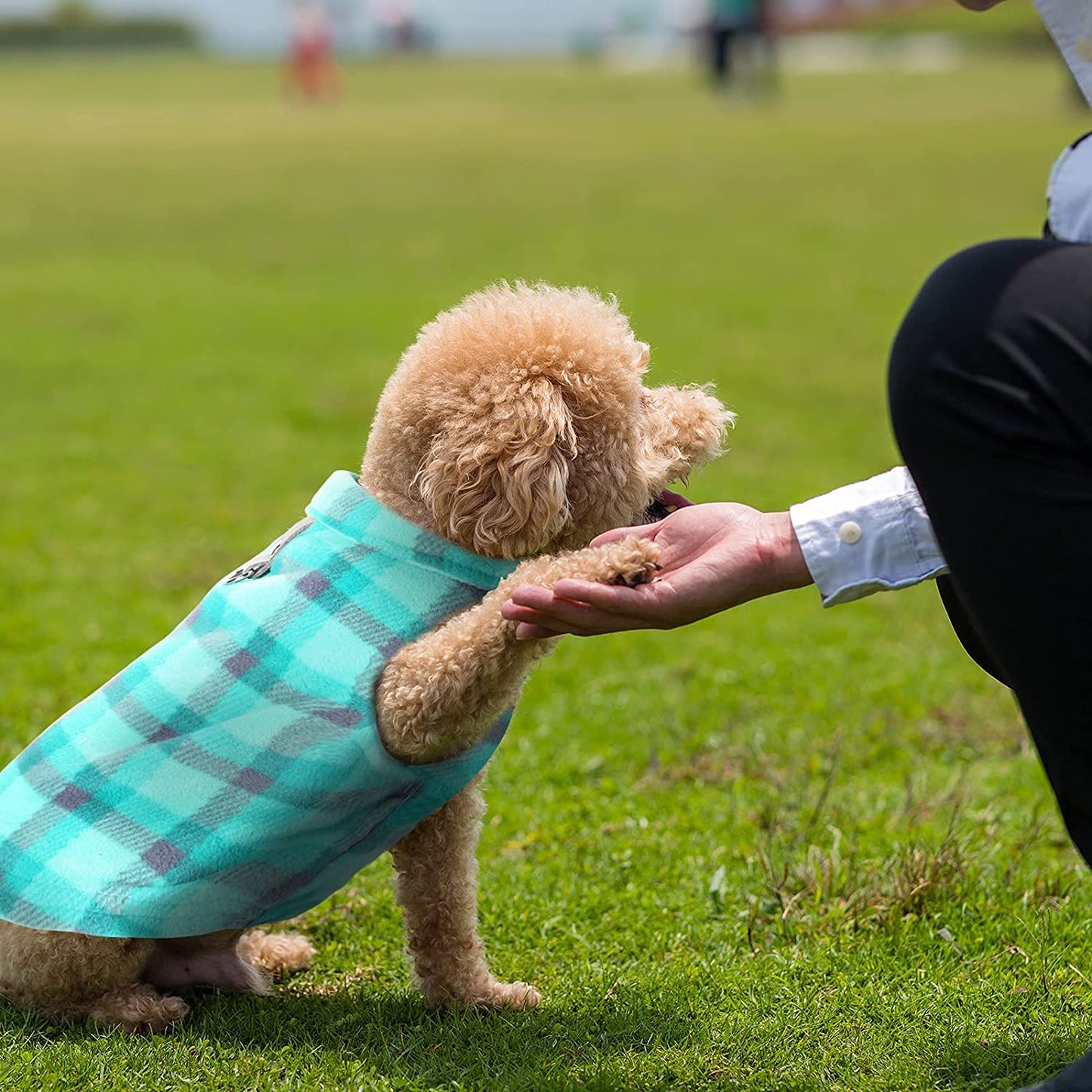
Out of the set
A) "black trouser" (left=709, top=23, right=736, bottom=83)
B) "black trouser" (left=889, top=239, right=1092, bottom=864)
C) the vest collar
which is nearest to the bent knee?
"black trouser" (left=889, top=239, right=1092, bottom=864)

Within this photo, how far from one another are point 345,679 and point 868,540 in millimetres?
969

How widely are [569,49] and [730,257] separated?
328 feet

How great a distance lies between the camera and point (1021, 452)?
2.24 meters

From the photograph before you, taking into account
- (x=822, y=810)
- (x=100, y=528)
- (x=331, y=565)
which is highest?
(x=331, y=565)

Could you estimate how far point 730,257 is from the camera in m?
15.3

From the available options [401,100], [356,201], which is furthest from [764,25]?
[356,201]

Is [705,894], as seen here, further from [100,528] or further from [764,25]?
[764,25]

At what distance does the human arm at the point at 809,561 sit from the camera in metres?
2.62

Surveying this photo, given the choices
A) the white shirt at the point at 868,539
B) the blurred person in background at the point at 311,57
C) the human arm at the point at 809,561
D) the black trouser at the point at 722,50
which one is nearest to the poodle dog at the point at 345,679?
the human arm at the point at 809,561

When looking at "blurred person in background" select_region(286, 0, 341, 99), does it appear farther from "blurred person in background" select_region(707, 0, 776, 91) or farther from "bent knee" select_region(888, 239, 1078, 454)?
"bent knee" select_region(888, 239, 1078, 454)

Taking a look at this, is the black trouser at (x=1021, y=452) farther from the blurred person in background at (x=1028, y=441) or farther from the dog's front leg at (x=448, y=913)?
the dog's front leg at (x=448, y=913)

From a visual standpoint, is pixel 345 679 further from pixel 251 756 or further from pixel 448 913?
pixel 448 913

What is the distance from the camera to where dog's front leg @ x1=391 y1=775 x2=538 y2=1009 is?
3.06 meters

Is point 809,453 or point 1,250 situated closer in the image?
point 809,453
